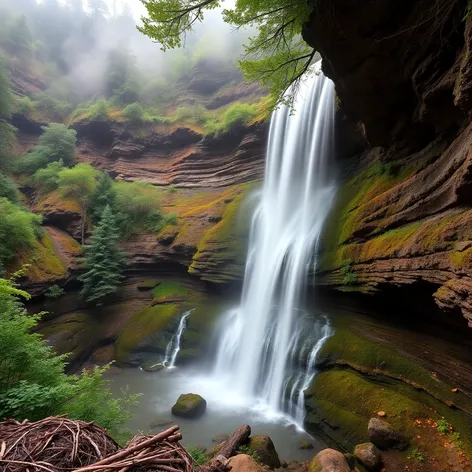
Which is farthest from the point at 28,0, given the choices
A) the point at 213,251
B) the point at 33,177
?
the point at 213,251

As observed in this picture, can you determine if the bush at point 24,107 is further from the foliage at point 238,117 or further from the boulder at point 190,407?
the boulder at point 190,407

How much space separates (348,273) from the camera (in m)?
9.48

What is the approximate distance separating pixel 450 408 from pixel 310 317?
5.13m

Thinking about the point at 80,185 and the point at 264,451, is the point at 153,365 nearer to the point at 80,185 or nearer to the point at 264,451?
the point at 264,451

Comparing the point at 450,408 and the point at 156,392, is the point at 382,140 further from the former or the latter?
the point at 156,392

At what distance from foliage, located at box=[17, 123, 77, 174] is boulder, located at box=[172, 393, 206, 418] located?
71.0ft

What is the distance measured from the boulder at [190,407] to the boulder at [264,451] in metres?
3.13

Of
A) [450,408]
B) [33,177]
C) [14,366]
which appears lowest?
[450,408]

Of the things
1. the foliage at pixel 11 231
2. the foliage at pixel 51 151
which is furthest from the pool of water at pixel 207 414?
the foliage at pixel 51 151

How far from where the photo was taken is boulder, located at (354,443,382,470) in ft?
19.2

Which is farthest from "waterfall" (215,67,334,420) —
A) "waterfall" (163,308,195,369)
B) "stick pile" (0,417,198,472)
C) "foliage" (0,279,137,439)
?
"stick pile" (0,417,198,472)

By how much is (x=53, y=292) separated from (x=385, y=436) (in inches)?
595

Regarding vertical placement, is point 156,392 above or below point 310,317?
below

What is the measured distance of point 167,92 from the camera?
36.8m
